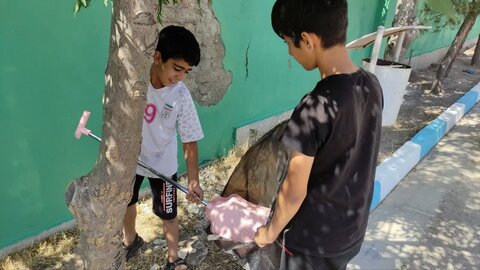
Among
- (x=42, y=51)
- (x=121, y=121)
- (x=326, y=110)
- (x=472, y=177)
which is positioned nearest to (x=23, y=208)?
(x=42, y=51)

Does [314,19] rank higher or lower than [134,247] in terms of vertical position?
higher

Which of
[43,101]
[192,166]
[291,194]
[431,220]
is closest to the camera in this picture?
[291,194]

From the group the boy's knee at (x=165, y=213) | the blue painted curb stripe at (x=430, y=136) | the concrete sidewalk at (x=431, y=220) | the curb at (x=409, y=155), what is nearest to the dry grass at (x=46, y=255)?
the boy's knee at (x=165, y=213)

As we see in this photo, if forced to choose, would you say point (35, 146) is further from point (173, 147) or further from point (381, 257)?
point (381, 257)

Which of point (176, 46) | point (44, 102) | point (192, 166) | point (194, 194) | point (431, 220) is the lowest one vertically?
point (431, 220)

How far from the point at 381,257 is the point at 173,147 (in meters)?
1.61

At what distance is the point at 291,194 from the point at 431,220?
2.44 metres

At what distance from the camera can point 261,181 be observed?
1832 mm

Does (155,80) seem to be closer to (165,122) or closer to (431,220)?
(165,122)

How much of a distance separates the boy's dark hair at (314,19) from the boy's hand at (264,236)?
663 millimetres

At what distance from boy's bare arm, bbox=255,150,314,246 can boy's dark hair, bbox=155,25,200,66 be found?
80cm

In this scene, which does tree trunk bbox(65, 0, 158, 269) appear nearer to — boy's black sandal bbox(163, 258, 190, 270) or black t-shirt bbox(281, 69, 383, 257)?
black t-shirt bbox(281, 69, 383, 257)

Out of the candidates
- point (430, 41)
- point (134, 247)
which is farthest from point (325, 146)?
point (430, 41)

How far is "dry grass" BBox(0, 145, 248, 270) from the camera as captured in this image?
8.00ft
